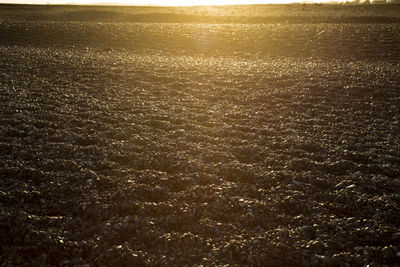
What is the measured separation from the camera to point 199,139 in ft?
37.6

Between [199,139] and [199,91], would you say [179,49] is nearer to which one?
[199,91]

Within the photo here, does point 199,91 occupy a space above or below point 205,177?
above

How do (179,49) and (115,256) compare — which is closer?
(115,256)

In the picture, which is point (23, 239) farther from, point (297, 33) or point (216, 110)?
point (297, 33)

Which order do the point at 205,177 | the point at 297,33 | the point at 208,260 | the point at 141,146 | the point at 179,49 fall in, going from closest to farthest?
the point at 208,260
the point at 205,177
the point at 141,146
the point at 179,49
the point at 297,33

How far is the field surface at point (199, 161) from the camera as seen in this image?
23.0 feet

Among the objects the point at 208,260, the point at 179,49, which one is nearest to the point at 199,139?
the point at 208,260

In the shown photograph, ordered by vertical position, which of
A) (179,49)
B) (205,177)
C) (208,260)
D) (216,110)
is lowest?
(208,260)

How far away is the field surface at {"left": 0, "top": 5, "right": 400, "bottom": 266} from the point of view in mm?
7023

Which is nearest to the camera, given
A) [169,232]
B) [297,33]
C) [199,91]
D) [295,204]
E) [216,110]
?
[169,232]

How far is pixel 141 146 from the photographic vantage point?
35.6ft

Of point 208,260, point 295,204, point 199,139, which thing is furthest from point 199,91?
point 208,260

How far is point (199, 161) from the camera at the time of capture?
1003 centimetres

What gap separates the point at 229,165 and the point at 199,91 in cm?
755
